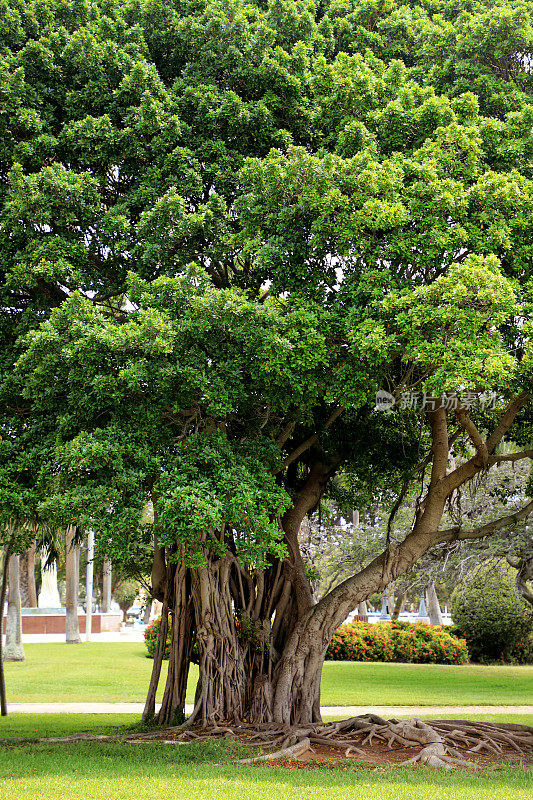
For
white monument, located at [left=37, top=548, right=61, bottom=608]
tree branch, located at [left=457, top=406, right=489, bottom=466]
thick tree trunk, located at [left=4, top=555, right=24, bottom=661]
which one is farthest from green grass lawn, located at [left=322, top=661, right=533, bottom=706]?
white monument, located at [left=37, top=548, right=61, bottom=608]

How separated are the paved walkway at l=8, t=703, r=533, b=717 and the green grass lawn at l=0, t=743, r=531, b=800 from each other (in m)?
4.51

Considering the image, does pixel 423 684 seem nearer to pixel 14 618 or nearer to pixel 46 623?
pixel 14 618

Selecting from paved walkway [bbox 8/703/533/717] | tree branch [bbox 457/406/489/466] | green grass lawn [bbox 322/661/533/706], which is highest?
tree branch [bbox 457/406/489/466]

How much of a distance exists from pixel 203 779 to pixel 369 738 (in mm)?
2875

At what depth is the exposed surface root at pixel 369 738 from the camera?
941 cm

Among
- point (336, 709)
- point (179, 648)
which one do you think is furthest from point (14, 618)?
point (179, 648)

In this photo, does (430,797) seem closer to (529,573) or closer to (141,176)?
(141,176)

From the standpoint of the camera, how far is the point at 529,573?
60.7 feet

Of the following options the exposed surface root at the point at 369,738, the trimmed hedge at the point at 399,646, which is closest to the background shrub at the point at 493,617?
the trimmed hedge at the point at 399,646

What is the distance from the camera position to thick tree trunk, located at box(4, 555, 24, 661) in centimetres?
2269

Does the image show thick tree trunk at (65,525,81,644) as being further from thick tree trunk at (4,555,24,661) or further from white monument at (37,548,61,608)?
thick tree trunk at (4,555,24,661)

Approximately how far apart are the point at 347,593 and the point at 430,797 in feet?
13.3

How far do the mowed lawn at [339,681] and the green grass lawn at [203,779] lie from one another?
7061 mm

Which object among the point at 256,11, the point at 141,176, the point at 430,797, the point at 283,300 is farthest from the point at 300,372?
the point at 256,11
